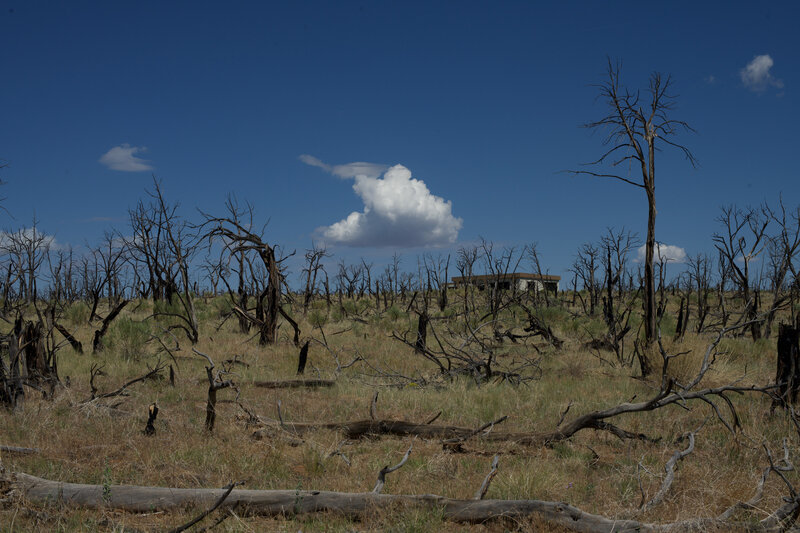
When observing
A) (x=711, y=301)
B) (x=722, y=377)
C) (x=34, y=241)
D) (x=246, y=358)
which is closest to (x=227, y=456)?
(x=246, y=358)

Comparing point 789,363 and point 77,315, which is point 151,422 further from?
point 77,315

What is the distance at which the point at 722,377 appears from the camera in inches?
396

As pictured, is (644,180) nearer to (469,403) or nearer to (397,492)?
(469,403)

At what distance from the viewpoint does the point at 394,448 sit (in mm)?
5969

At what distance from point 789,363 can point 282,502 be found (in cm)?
674

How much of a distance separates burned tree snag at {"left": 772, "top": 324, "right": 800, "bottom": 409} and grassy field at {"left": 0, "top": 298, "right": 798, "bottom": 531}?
41cm

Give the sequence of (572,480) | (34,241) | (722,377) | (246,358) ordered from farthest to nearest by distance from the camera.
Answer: (34,241)
(246,358)
(722,377)
(572,480)

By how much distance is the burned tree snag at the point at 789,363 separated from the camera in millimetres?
7219

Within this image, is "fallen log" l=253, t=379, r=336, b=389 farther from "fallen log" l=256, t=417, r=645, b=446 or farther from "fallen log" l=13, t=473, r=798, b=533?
"fallen log" l=13, t=473, r=798, b=533

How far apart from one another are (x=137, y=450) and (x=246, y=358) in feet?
23.7

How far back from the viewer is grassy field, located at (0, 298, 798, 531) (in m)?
4.06

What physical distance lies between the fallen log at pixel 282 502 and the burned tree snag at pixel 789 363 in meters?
4.32

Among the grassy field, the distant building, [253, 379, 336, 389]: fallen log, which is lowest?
the grassy field

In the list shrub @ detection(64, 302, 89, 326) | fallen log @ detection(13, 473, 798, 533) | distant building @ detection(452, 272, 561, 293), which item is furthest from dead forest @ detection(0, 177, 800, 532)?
distant building @ detection(452, 272, 561, 293)
